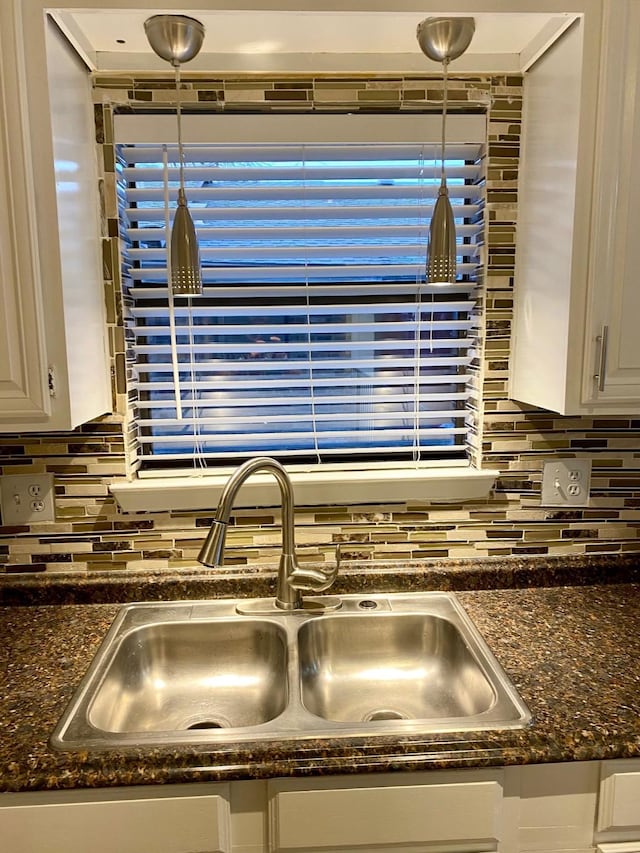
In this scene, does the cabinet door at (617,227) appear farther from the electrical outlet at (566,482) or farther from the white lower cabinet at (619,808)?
the white lower cabinet at (619,808)

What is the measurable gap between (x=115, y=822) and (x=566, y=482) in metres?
1.21

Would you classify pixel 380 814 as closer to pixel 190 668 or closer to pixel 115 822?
pixel 115 822

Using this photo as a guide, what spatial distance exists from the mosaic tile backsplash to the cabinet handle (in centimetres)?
31

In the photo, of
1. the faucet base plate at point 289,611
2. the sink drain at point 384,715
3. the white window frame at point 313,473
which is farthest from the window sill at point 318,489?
the sink drain at point 384,715

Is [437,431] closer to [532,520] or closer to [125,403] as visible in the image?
[532,520]

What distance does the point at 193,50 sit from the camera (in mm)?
1199

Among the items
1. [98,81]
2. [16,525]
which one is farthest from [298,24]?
[16,525]

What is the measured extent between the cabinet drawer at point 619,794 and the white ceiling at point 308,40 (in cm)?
132

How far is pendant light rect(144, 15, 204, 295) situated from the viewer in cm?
109

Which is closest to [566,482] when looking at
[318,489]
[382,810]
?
[318,489]

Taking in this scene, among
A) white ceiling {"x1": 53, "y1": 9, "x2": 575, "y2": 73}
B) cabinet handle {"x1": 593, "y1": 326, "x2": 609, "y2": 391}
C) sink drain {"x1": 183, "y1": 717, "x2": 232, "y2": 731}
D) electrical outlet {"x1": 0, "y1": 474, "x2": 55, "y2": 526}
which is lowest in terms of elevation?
sink drain {"x1": 183, "y1": 717, "x2": 232, "y2": 731}

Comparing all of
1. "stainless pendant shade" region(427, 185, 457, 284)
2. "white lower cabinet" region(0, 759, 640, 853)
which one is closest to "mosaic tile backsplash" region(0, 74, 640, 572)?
"stainless pendant shade" region(427, 185, 457, 284)

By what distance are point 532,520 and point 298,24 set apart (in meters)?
1.24

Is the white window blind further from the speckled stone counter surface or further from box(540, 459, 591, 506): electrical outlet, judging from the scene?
the speckled stone counter surface
